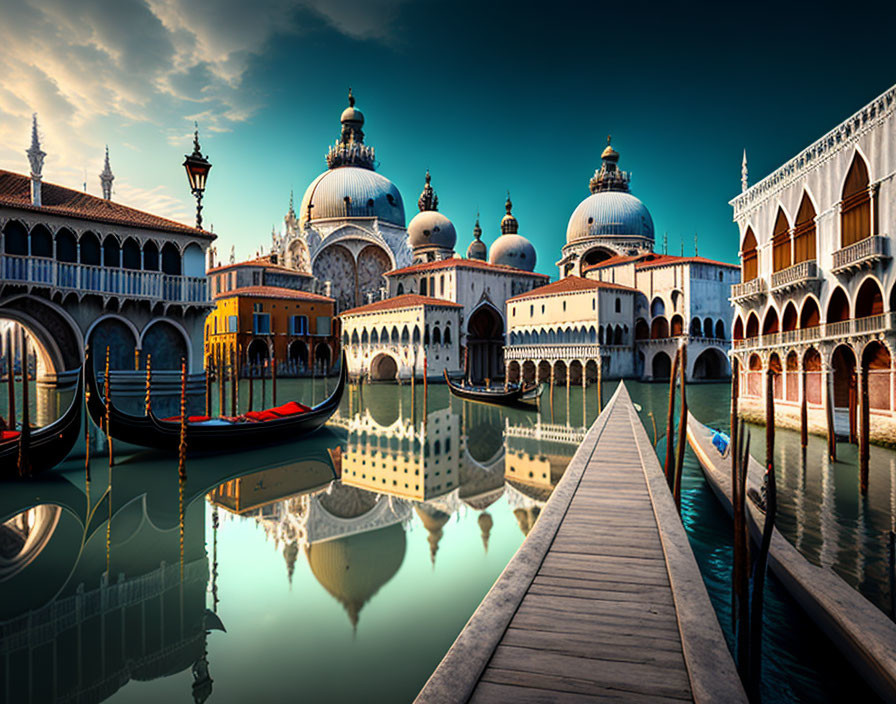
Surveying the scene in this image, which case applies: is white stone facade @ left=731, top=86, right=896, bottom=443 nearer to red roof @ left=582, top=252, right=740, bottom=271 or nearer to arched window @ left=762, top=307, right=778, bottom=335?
arched window @ left=762, top=307, right=778, bottom=335

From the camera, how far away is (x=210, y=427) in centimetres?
986

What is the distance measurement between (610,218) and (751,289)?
2430 cm

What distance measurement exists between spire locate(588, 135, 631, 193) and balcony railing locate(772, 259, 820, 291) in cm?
2897

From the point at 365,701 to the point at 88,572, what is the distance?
126 inches

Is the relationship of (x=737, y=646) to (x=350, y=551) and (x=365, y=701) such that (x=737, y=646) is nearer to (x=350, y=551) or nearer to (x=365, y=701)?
(x=365, y=701)

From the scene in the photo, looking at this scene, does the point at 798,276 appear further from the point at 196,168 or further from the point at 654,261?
the point at 654,261

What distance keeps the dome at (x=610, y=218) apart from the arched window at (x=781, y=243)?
79.9 ft

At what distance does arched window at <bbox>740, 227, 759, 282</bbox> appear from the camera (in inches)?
604

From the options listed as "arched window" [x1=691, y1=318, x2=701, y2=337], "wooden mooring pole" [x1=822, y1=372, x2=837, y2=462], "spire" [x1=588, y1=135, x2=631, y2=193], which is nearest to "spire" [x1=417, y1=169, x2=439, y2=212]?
"spire" [x1=588, y1=135, x2=631, y2=193]

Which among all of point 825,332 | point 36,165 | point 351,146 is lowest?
point 825,332

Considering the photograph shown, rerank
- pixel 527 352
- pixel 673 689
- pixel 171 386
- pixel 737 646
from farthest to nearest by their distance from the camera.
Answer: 1. pixel 527 352
2. pixel 171 386
3. pixel 737 646
4. pixel 673 689

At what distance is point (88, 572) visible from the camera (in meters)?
5.11

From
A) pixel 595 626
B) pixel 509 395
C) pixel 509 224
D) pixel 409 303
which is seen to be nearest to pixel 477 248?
pixel 509 224

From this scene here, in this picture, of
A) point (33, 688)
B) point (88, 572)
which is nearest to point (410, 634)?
point (33, 688)
